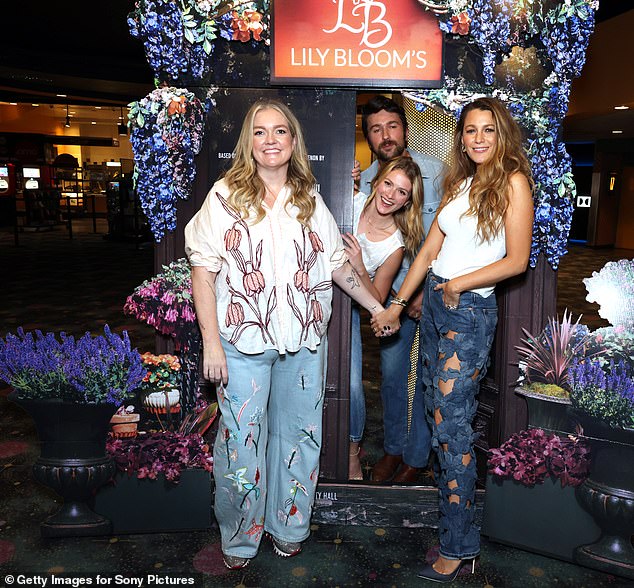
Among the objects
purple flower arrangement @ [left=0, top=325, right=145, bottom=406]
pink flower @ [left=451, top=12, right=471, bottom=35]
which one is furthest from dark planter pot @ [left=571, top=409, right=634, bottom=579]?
purple flower arrangement @ [left=0, top=325, right=145, bottom=406]

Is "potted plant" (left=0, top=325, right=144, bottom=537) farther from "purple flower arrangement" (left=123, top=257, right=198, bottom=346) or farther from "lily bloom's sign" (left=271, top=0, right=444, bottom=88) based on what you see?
"lily bloom's sign" (left=271, top=0, right=444, bottom=88)

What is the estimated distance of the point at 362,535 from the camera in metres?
2.65

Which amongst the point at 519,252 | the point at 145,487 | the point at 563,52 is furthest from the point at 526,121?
the point at 145,487

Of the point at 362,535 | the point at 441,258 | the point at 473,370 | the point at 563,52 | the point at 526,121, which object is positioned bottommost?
the point at 362,535

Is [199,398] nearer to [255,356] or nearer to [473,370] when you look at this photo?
[255,356]

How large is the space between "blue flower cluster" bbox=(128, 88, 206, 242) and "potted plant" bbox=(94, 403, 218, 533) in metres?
0.81

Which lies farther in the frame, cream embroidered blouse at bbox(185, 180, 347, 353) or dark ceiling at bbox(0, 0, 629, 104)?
dark ceiling at bbox(0, 0, 629, 104)

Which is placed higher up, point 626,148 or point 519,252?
point 626,148

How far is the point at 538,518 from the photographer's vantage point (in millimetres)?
2461

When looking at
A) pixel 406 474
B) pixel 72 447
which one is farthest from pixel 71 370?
pixel 406 474

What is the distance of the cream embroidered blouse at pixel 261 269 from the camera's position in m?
2.17

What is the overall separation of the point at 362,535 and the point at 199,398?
0.82 metres

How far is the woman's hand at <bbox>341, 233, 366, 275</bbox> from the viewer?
8.48 ft

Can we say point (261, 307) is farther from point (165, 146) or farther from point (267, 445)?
point (165, 146)
